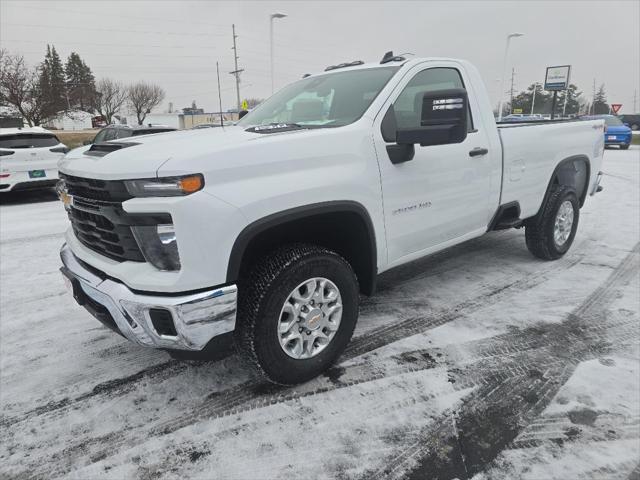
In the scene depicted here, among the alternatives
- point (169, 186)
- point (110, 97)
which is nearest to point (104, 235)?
point (169, 186)

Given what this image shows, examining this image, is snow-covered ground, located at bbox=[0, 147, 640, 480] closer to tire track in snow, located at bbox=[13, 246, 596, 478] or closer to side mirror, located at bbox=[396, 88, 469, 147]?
tire track in snow, located at bbox=[13, 246, 596, 478]

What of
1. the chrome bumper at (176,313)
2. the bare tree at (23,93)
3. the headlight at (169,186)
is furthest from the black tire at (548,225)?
the bare tree at (23,93)

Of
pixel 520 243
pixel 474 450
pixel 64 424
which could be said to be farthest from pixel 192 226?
pixel 520 243

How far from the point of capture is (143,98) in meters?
75.6

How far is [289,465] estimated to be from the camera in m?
2.17

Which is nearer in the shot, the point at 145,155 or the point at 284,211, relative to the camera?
the point at 145,155

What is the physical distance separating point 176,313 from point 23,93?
114 feet

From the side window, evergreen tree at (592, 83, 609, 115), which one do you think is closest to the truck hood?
the side window

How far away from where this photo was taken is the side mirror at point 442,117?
2650mm

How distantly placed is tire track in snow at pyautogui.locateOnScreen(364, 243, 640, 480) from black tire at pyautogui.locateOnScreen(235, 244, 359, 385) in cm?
74

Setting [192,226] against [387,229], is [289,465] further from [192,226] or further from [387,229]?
[387,229]

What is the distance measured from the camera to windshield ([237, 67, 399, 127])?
10.2 feet

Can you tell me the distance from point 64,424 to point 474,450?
2.17 m

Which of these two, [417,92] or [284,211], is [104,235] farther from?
[417,92]
